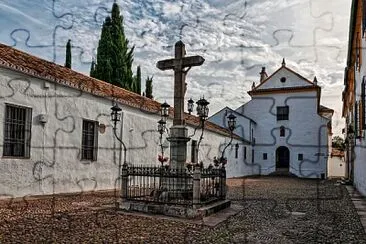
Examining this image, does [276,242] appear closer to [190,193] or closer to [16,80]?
[190,193]

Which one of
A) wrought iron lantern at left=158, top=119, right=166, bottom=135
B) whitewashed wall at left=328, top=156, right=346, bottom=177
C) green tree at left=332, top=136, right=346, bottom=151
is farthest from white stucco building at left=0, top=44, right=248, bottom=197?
green tree at left=332, top=136, right=346, bottom=151

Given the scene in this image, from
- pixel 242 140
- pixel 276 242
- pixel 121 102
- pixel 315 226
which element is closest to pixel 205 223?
pixel 276 242

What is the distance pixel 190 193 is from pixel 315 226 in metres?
2.56

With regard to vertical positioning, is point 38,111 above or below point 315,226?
above

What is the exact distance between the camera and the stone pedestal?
25.5 ft

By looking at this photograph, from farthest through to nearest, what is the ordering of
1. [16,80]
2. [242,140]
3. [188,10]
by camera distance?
[242,140], [16,80], [188,10]

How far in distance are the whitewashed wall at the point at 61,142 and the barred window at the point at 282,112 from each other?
1395 centimetres

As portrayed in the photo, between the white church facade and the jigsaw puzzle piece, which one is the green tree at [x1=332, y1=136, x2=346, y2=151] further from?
the jigsaw puzzle piece

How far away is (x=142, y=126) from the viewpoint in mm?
13641

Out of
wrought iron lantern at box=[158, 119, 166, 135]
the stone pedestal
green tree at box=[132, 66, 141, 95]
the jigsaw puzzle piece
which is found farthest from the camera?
green tree at box=[132, 66, 141, 95]

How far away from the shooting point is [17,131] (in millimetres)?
8711

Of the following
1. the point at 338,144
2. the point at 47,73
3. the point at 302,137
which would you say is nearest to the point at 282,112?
the point at 302,137

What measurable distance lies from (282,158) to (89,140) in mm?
16870

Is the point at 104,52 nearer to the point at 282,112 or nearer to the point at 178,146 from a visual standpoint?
the point at 178,146
